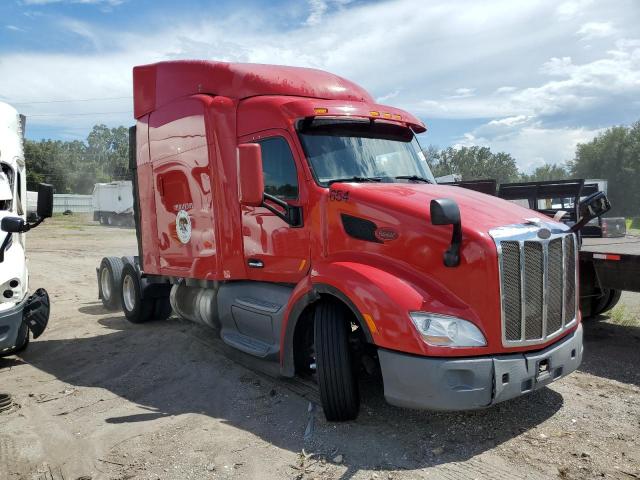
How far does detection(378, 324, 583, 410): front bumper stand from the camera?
363 cm

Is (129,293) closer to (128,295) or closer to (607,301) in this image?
(128,295)

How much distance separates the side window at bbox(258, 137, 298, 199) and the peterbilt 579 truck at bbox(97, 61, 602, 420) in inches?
0.7

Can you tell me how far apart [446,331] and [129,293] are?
647 centimetres

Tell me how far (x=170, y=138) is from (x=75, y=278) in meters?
8.63

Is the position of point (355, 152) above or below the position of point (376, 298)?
above

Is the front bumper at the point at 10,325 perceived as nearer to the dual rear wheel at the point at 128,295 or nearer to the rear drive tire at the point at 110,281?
the dual rear wheel at the point at 128,295

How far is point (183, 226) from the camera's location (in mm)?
6469

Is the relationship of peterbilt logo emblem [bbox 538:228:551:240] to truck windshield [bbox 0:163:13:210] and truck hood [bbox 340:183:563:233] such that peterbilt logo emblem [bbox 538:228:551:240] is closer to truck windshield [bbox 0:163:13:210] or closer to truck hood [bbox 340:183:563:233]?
truck hood [bbox 340:183:563:233]

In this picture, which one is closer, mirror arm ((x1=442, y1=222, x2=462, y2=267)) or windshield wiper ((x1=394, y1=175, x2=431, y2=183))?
mirror arm ((x1=442, y1=222, x2=462, y2=267))

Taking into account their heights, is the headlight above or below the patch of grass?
above

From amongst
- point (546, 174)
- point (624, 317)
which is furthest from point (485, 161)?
point (624, 317)

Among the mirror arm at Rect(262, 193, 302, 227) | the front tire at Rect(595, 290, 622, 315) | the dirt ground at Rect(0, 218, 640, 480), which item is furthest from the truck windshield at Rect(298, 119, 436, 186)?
the front tire at Rect(595, 290, 622, 315)

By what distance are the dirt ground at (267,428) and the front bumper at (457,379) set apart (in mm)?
404

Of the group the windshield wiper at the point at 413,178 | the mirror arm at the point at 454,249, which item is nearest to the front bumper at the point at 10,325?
the windshield wiper at the point at 413,178
